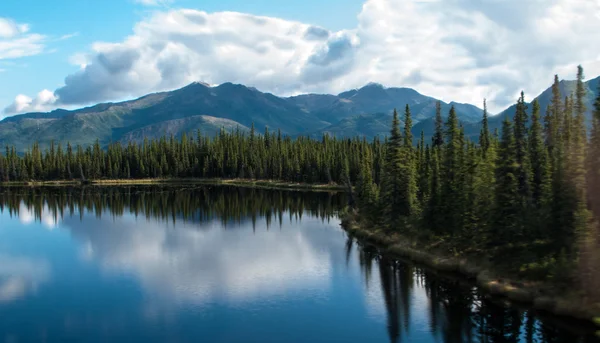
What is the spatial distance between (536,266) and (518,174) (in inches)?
748

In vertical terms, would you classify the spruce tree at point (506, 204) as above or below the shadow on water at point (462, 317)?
above

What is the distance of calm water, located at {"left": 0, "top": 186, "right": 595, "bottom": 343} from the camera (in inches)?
1593

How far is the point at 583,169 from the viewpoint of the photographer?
45250 millimetres

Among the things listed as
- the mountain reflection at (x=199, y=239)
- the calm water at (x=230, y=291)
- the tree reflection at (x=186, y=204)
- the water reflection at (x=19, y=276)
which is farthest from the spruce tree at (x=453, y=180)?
the water reflection at (x=19, y=276)

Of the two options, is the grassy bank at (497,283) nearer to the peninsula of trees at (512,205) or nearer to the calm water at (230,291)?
the peninsula of trees at (512,205)

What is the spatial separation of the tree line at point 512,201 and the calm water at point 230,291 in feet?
19.0

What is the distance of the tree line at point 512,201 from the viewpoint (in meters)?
44.4

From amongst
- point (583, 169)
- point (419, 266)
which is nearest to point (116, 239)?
point (419, 266)

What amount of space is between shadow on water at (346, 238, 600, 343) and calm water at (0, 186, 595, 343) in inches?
4.0

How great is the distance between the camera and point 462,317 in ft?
140

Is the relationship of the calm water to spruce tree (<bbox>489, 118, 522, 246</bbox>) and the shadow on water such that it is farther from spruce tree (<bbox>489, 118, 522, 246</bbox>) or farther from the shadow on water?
spruce tree (<bbox>489, 118, 522, 246</bbox>)

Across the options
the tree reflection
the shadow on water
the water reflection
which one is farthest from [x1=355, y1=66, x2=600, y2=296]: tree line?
the water reflection

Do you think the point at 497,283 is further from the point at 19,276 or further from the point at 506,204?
the point at 19,276

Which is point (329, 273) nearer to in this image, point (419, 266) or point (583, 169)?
point (419, 266)
